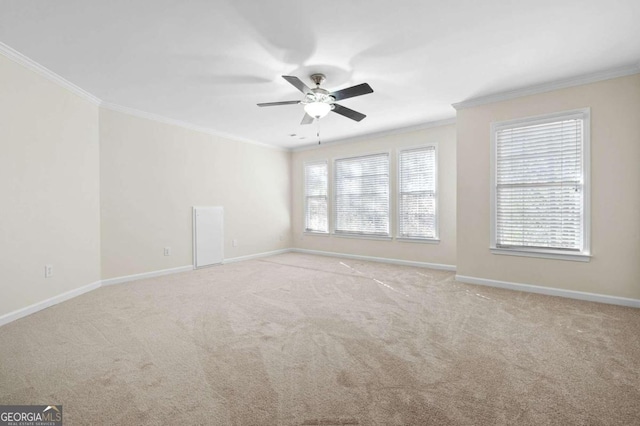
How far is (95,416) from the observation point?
165 cm

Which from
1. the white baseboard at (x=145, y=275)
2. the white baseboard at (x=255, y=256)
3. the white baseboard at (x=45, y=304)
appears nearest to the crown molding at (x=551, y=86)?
the white baseboard at (x=255, y=256)

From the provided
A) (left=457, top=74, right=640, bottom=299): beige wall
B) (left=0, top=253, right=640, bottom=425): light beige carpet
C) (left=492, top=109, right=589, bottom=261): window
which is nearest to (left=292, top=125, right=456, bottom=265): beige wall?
(left=492, top=109, right=589, bottom=261): window

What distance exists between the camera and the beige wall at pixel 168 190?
4.45m

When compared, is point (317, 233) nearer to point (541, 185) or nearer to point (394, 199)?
point (394, 199)

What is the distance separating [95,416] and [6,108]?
125 inches

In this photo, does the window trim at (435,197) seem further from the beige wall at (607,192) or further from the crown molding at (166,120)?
the crown molding at (166,120)

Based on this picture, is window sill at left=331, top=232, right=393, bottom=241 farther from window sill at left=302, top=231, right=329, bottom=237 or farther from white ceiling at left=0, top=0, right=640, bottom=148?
white ceiling at left=0, top=0, right=640, bottom=148

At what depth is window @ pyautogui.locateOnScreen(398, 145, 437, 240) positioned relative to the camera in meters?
5.51

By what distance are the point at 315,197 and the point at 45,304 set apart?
513cm

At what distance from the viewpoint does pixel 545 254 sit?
3.83 meters

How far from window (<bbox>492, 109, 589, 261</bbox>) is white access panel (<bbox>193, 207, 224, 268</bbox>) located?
4.76 meters

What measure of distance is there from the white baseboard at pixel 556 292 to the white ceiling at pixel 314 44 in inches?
103

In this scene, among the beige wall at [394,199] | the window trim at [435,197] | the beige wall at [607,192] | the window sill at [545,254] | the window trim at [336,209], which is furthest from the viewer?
the window trim at [336,209]

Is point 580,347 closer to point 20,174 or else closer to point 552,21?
point 552,21
